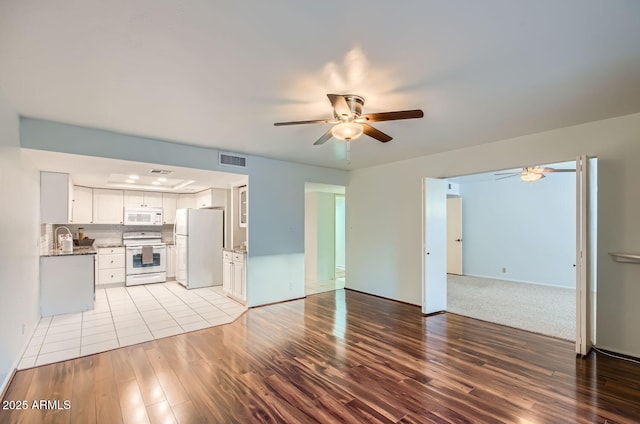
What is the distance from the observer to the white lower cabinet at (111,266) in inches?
249

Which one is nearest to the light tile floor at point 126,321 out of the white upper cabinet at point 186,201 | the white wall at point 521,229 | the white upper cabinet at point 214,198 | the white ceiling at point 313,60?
the white upper cabinet at point 214,198

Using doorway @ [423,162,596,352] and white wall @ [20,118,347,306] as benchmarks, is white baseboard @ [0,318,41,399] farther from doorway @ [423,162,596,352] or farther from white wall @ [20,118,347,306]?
doorway @ [423,162,596,352]

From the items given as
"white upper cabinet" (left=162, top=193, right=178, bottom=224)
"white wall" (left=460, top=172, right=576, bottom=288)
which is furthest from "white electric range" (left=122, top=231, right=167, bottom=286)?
"white wall" (left=460, top=172, right=576, bottom=288)

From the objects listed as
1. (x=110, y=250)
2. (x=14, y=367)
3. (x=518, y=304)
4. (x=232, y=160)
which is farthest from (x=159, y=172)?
(x=518, y=304)

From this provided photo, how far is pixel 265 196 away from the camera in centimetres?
516

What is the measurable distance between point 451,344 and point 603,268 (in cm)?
190

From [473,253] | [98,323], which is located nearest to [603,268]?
[473,253]

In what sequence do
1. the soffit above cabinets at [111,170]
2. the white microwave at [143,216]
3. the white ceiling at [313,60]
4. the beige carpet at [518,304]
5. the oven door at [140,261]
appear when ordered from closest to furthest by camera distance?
the white ceiling at [313,60] < the soffit above cabinets at [111,170] < the beige carpet at [518,304] < the oven door at [140,261] < the white microwave at [143,216]

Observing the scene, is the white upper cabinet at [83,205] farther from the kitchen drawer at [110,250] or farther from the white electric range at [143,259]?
the white electric range at [143,259]

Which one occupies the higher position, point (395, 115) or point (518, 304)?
point (395, 115)

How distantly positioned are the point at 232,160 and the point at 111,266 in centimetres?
411

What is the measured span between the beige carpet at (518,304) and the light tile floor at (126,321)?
392cm

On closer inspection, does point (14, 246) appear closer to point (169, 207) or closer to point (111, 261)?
point (111, 261)

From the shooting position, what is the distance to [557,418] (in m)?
2.16
